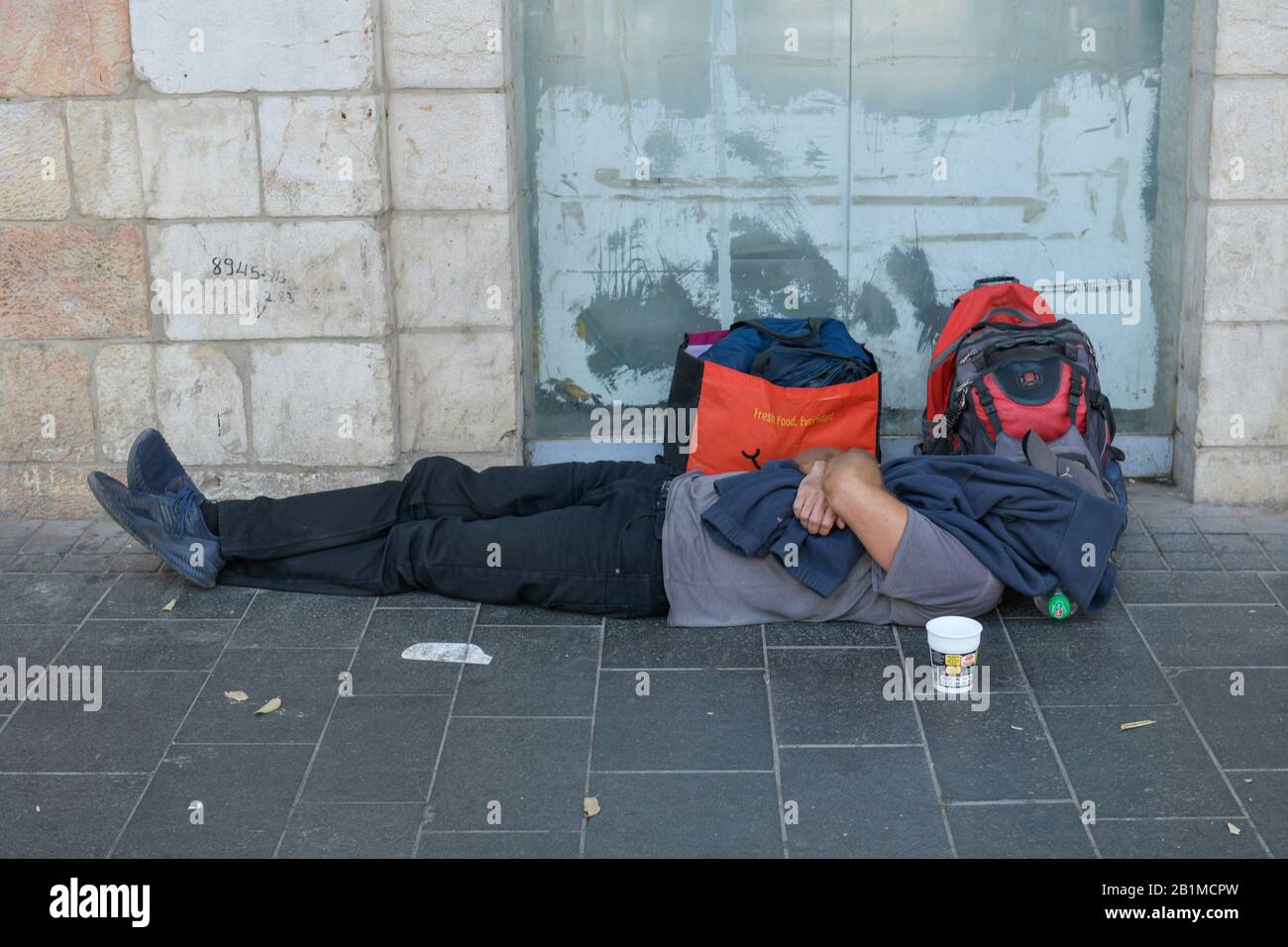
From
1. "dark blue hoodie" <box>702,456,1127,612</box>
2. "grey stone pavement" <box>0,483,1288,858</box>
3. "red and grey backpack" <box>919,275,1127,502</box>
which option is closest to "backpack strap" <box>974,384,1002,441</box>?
"red and grey backpack" <box>919,275,1127,502</box>

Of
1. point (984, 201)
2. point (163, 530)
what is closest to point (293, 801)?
point (163, 530)

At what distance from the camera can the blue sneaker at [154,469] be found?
511cm

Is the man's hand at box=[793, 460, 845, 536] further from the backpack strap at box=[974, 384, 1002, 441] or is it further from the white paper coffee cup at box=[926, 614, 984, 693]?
the backpack strap at box=[974, 384, 1002, 441]

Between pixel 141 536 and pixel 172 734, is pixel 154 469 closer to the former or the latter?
pixel 141 536

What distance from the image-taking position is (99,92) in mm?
5590

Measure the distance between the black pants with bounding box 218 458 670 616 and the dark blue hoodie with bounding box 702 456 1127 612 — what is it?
1.06ft

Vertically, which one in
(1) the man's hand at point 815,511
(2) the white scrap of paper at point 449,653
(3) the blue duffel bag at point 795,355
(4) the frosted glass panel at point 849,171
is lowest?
(2) the white scrap of paper at point 449,653

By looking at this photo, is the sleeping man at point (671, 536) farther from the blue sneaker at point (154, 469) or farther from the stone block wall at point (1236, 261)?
the stone block wall at point (1236, 261)

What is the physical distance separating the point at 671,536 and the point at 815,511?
47 cm

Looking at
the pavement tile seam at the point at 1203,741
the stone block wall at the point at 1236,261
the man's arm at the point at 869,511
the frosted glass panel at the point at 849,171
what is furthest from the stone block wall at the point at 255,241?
the stone block wall at the point at 1236,261

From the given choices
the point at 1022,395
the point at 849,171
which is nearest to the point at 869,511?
the point at 1022,395

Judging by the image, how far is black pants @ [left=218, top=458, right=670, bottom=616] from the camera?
5016 mm

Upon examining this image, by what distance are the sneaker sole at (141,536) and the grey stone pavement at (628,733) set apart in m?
0.08

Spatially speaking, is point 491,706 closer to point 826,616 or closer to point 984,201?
point 826,616
